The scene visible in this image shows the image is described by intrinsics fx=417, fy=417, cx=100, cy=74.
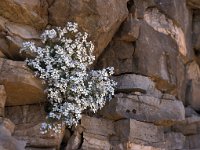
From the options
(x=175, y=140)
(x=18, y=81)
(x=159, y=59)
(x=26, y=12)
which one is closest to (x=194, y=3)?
(x=159, y=59)

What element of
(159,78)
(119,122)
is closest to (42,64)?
(119,122)

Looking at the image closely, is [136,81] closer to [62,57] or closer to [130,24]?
[130,24]

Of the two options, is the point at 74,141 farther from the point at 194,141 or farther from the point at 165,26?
the point at 165,26

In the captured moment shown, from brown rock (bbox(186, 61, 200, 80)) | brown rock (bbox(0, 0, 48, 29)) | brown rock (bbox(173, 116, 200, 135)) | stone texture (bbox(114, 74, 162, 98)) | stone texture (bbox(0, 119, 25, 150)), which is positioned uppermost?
brown rock (bbox(186, 61, 200, 80))

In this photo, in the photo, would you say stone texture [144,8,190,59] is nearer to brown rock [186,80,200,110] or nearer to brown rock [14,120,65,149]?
brown rock [186,80,200,110]

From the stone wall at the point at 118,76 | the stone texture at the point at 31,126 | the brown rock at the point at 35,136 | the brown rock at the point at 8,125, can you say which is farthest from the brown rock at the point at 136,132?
the brown rock at the point at 8,125

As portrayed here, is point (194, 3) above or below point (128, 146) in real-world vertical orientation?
above

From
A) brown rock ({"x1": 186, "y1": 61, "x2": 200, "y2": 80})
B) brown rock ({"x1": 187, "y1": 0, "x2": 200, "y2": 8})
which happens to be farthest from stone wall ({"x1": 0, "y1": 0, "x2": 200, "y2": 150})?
brown rock ({"x1": 187, "y1": 0, "x2": 200, "y2": 8})
